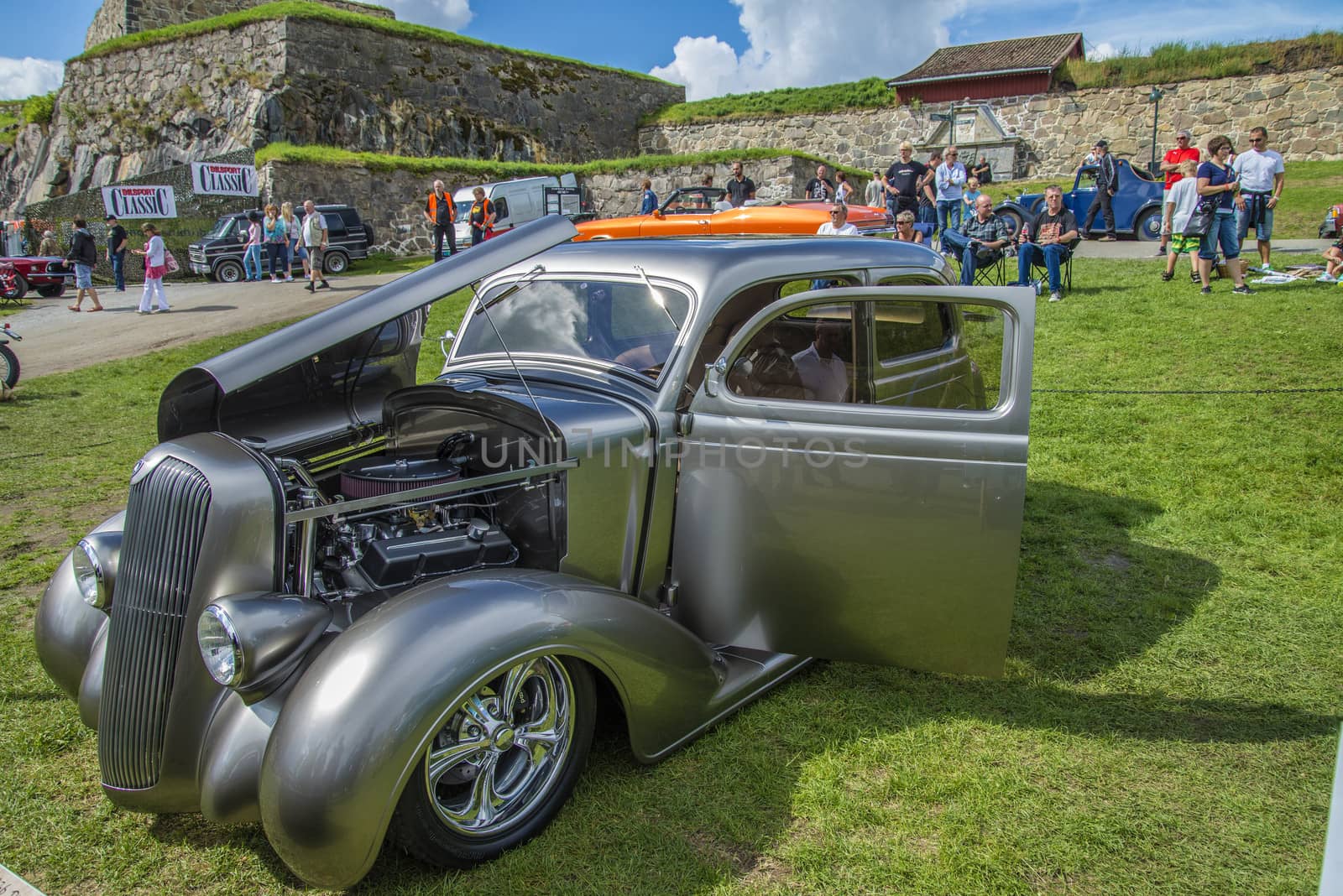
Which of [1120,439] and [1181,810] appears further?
[1120,439]

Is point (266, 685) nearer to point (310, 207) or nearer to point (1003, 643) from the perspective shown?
point (1003, 643)

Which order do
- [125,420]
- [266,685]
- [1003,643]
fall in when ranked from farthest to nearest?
[125,420] → [1003,643] → [266,685]

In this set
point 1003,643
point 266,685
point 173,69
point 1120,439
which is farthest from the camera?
point 173,69

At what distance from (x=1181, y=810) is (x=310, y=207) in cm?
1730

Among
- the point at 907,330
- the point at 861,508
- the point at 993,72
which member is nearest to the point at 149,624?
the point at 861,508

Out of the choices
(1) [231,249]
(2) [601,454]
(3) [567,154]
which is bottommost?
(2) [601,454]

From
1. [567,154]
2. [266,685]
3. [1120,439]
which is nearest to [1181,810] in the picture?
[266,685]

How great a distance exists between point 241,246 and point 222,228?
0.72 m

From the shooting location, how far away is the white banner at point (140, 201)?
2159 cm

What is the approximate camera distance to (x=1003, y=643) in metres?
3.37

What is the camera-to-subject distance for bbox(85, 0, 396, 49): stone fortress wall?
1211 inches

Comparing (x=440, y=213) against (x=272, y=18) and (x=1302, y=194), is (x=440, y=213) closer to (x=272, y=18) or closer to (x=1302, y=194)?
(x=272, y=18)

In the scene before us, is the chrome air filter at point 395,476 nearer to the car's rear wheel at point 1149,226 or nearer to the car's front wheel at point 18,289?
the car's rear wheel at point 1149,226

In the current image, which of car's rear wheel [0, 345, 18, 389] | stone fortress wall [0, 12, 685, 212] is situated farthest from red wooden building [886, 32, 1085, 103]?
car's rear wheel [0, 345, 18, 389]
